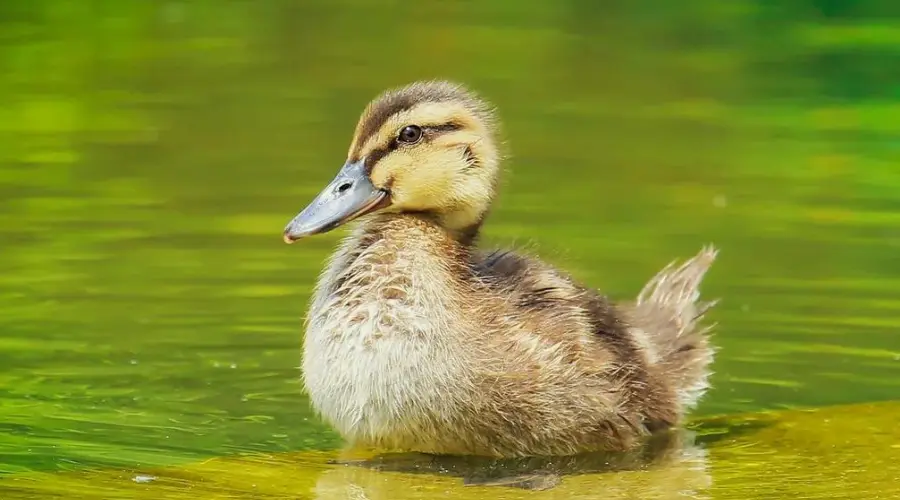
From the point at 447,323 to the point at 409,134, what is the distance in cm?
83

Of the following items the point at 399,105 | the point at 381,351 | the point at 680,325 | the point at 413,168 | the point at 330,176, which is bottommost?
the point at 680,325

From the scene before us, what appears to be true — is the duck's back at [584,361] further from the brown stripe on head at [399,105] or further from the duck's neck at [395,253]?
the brown stripe on head at [399,105]

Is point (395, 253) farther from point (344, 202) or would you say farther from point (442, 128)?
point (442, 128)

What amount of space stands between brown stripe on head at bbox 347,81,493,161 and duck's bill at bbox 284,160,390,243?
0.30 feet

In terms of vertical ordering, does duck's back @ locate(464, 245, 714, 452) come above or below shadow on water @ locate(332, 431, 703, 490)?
above

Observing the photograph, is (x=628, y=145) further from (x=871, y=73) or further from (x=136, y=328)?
(x=136, y=328)

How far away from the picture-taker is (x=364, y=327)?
295 inches

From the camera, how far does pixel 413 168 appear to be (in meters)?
7.81

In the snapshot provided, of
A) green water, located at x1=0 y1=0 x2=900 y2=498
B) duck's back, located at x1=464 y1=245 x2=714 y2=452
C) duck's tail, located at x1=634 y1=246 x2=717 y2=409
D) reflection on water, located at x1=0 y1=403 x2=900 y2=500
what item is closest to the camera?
reflection on water, located at x1=0 y1=403 x2=900 y2=500

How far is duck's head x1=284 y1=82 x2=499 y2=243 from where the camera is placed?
781 cm

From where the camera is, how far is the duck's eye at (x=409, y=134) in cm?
783

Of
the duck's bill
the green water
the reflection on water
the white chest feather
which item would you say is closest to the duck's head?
the duck's bill

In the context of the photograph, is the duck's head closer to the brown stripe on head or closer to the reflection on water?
the brown stripe on head

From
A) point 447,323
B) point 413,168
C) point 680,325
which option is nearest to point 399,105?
point 413,168
